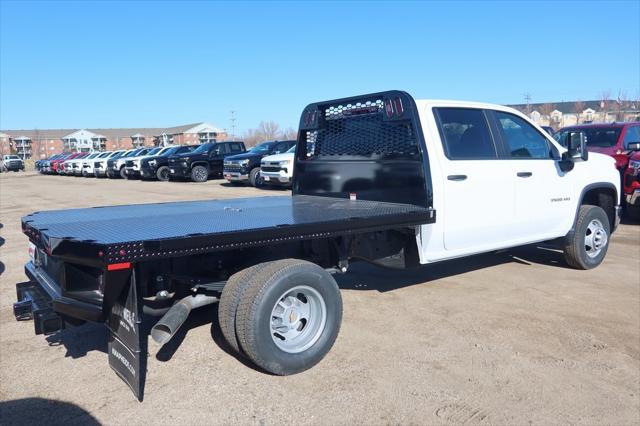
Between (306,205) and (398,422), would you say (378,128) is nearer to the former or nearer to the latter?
(306,205)

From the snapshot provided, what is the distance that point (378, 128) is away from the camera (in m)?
5.16

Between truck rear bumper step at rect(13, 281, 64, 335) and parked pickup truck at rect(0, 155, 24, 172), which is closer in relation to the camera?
truck rear bumper step at rect(13, 281, 64, 335)

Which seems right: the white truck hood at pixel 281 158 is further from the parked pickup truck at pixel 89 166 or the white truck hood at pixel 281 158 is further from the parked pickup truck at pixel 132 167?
the parked pickup truck at pixel 89 166

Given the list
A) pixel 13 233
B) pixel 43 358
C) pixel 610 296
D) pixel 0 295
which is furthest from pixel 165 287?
pixel 13 233

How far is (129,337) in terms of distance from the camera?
9.93 feet

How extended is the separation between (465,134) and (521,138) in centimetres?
90

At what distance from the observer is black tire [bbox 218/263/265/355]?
3453mm

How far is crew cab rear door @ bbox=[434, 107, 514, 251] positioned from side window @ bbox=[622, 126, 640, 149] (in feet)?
23.8

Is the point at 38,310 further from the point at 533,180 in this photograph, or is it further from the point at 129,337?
the point at 533,180

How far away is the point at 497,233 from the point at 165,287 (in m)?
3.36

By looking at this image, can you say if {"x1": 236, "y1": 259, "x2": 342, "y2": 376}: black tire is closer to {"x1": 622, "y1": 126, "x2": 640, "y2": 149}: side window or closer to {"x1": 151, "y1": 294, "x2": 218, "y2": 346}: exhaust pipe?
{"x1": 151, "y1": 294, "x2": 218, "y2": 346}: exhaust pipe

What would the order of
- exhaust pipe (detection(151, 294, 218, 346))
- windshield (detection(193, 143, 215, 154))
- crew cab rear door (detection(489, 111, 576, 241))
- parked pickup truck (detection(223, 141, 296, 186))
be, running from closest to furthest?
exhaust pipe (detection(151, 294, 218, 346)), crew cab rear door (detection(489, 111, 576, 241)), parked pickup truck (detection(223, 141, 296, 186)), windshield (detection(193, 143, 215, 154))

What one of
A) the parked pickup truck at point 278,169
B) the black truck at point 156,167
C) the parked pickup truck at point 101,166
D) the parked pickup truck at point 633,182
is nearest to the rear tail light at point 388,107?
the parked pickup truck at point 633,182

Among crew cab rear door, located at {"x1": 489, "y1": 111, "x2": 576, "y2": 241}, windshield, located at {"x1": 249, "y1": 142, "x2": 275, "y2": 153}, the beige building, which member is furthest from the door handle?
the beige building
